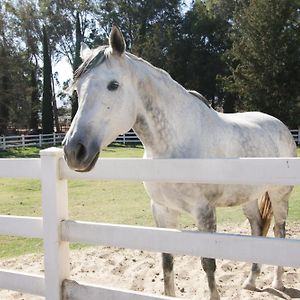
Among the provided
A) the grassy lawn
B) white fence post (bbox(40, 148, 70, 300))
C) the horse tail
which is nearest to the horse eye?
white fence post (bbox(40, 148, 70, 300))

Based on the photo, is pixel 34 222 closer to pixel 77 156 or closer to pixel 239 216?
pixel 77 156

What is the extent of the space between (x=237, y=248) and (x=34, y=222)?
1435 millimetres

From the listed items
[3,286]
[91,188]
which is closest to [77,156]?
[3,286]

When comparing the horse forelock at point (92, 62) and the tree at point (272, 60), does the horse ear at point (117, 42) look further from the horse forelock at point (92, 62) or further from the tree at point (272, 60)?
the tree at point (272, 60)

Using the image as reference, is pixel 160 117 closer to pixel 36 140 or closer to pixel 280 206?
pixel 280 206

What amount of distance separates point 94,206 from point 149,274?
4006mm

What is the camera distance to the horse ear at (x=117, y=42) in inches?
98.8

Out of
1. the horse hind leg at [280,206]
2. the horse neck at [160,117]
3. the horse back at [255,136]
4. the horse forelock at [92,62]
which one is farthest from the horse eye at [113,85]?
the horse hind leg at [280,206]

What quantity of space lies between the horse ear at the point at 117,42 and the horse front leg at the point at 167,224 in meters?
1.31

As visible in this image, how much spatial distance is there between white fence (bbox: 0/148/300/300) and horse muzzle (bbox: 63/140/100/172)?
1.01 ft

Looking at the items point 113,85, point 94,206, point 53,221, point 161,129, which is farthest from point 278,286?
point 94,206

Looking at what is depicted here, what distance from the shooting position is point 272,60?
88.8ft

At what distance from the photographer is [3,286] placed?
2.99 m

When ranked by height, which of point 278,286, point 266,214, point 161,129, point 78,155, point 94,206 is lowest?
point 278,286
